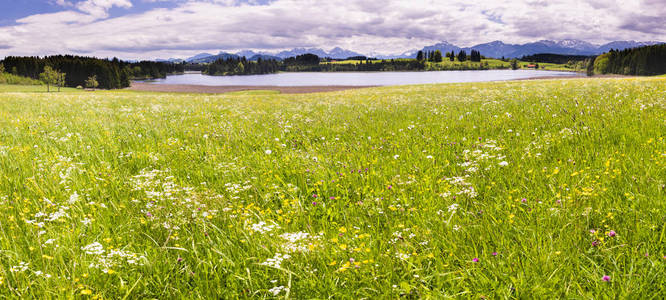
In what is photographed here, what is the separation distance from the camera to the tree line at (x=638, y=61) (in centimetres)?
11888

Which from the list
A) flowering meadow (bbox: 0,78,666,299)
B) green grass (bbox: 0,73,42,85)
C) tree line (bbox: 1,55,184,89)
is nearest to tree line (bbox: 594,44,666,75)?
flowering meadow (bbox: 0,78,666,299)

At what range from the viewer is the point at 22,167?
214 inches

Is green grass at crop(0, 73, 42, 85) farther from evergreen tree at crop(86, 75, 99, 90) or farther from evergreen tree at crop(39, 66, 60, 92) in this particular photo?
evergreen tree at crop(86, 75, 99, 90)

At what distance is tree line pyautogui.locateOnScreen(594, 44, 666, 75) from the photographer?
11888 centimetres

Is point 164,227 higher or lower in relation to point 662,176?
lower

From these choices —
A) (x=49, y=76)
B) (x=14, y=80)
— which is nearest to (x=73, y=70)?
(x=49, y=76)

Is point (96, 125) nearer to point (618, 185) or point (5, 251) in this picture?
point (5, 251)

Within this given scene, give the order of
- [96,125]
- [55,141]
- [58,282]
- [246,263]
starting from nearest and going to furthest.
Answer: [58,282], [246,263], [55,141], [96,125]

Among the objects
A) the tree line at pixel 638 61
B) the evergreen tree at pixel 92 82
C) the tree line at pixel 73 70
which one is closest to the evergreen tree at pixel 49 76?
the tree line at pixel 73 70

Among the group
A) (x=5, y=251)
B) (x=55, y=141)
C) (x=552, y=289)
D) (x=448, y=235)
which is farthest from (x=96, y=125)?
(x=552, y=289)

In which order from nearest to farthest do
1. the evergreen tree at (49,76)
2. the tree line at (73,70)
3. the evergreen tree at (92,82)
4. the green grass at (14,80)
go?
the green grass at (14,80) < the evergreen tree at (49,76) < the evergreen tree at (92,82) < the tree line at (73,70)

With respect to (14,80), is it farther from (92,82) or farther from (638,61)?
(638,61)

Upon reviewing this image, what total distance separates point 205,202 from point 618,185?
15.6ft

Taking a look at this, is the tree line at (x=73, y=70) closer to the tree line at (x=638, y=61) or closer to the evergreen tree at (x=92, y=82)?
the evergreen tree at (x=92, y=82)
